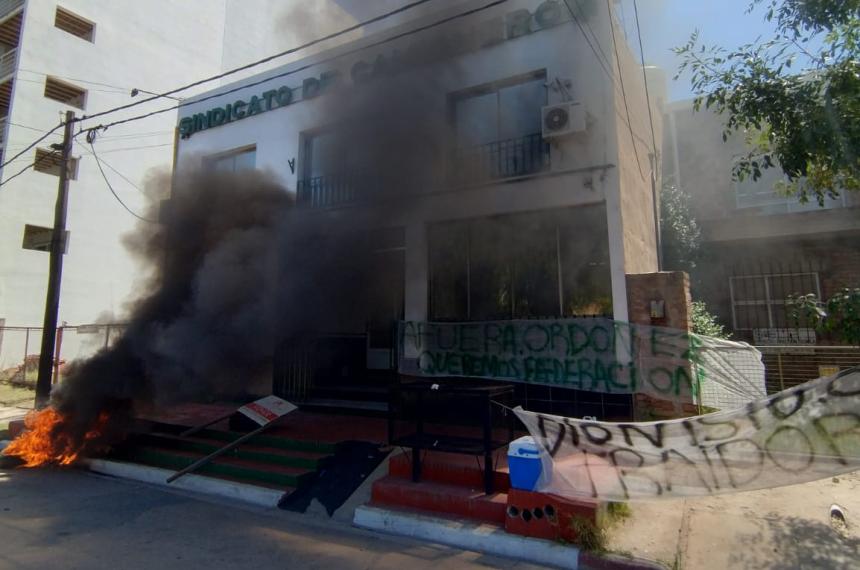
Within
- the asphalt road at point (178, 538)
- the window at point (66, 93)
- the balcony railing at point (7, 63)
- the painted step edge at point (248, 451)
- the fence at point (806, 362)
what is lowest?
the asphalt road at point (178, 538)

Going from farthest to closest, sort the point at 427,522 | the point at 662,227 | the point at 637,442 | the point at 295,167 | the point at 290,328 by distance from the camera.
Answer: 1. the point at 662,227
2. the point at 295,167
3. the point at 290,328
4. the point at 427,522
5. the point at 637,442

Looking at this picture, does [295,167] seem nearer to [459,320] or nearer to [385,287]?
[385,287]

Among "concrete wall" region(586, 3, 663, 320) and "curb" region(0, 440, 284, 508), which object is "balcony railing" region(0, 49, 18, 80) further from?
"concrete wall" region(586, 3, 663, 320)

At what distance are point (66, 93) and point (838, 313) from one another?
77.5 feet

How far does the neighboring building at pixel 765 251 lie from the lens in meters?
10.2

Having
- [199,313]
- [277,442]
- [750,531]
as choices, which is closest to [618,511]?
[750,531]

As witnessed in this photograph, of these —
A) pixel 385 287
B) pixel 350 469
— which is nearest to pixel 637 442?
pixel 350 469

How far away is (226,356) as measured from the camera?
25.8 ft

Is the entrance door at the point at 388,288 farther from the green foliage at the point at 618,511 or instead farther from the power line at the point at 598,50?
the green foliage at the point at 618,511

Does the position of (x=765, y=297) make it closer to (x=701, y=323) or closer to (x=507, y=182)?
(x=701, y=323)

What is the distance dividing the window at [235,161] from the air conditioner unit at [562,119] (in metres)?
6.56

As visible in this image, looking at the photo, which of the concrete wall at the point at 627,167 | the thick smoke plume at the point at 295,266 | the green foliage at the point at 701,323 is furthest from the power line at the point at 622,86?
the green foliage at the point at 701,323

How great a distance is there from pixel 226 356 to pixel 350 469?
3.14 meters

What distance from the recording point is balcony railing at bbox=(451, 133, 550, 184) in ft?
24.0
